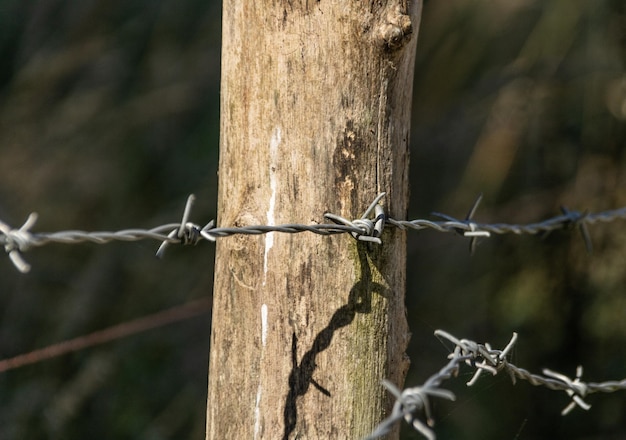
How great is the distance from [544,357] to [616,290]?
1.90 ft

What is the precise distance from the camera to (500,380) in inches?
177

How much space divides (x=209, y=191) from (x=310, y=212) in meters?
3.83

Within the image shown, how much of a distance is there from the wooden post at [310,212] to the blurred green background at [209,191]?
2995 mm

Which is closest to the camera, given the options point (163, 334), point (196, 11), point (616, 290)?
point (616, 290)

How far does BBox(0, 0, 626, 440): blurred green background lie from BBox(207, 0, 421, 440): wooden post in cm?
300

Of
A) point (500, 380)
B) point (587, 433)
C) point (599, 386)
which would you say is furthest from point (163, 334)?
point (599, 386)

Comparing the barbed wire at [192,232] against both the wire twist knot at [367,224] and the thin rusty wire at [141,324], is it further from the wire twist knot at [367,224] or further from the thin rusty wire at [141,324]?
the thin rusty wire at [141,324]

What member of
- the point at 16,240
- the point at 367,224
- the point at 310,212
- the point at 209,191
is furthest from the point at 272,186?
the point at 209,191

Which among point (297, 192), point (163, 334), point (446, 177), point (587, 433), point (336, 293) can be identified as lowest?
point (587, 433)

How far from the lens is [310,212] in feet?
4.53

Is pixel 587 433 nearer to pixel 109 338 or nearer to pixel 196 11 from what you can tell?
pixel 109 338

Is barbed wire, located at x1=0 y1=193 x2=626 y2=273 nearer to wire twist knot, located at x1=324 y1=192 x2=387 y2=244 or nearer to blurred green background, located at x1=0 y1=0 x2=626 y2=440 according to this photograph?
wire twist knot, located at x1=324 y1=192 x2=387 y2=244

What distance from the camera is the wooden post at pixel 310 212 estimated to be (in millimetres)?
1374

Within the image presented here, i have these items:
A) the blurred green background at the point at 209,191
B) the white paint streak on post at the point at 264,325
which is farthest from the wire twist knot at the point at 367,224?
the blurred green background at the point at 209,191
